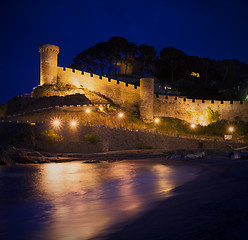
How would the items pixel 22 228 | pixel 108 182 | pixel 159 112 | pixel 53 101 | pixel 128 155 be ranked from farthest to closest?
pixel 159 112 < pixel 53 101 < pixel 128 155 < pixel 108 182 < pixel 22 228

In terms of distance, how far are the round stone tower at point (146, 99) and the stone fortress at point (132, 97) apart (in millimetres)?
1466

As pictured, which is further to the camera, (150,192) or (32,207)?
(150,192)

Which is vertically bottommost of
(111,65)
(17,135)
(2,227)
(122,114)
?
(2,227)

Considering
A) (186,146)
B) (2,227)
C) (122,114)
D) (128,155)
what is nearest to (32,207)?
(2,227)

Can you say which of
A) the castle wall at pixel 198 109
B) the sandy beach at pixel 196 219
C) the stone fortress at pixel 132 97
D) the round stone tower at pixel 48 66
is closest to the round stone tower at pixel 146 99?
the stone fortress at pixel 132 97

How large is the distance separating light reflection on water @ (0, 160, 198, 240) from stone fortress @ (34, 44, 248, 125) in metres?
24.4

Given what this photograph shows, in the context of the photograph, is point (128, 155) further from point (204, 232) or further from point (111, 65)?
point (111, 65)

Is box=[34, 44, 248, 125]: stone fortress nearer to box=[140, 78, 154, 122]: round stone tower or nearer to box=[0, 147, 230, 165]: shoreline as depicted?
box=[140, 78, 154, 122]: round stone tower

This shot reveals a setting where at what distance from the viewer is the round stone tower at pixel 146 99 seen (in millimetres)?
32156

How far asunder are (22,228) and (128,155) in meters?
13.7

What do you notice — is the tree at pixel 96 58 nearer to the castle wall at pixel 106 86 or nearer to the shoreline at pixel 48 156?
the castle wall at pixel 106 86

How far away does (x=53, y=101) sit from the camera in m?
29.1

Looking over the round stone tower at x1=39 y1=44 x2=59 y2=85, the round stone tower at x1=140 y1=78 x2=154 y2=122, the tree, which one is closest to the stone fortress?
the round stone tower at x1=39 y1=44 x2=59 y2=85

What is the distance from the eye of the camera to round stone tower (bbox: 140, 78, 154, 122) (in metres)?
32.2
